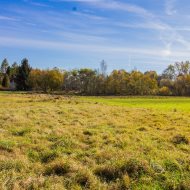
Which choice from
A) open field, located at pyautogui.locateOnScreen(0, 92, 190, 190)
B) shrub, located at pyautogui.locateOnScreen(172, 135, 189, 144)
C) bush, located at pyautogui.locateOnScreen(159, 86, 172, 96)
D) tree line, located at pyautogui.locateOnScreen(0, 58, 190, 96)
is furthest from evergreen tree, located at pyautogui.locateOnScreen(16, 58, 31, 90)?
shrub, located at pyautogui.locateOnScreen(172, 135, 189, 144)

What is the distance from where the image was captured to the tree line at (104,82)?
112 metres

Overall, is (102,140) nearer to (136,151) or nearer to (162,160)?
(136,151)

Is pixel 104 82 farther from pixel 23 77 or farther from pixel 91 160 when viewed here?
pixel 91 160

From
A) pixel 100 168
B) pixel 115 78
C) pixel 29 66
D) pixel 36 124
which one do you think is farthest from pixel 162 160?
pixel 29 66

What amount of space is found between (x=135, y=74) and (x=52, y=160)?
107 m

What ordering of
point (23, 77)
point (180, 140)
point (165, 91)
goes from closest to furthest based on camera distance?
point (180, 140) → point (165, 91) → point (23, 77)

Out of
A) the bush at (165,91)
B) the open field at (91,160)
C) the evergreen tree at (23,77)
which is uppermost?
the evergreen tree at (23,77)

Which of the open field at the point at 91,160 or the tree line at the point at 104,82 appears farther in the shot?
the tree line at the point at 104,82

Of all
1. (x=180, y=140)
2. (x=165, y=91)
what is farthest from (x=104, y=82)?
(x=180, y=140)

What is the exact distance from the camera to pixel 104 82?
115750mm

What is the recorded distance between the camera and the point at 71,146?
Result: 13414 mm

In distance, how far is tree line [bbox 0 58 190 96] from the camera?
366 feet

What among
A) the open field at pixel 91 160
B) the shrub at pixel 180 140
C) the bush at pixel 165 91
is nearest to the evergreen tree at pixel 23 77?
the bush at pixel 165 91

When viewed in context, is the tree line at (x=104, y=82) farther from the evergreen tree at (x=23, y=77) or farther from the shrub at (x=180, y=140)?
the shrub at (x=180, y=140)
